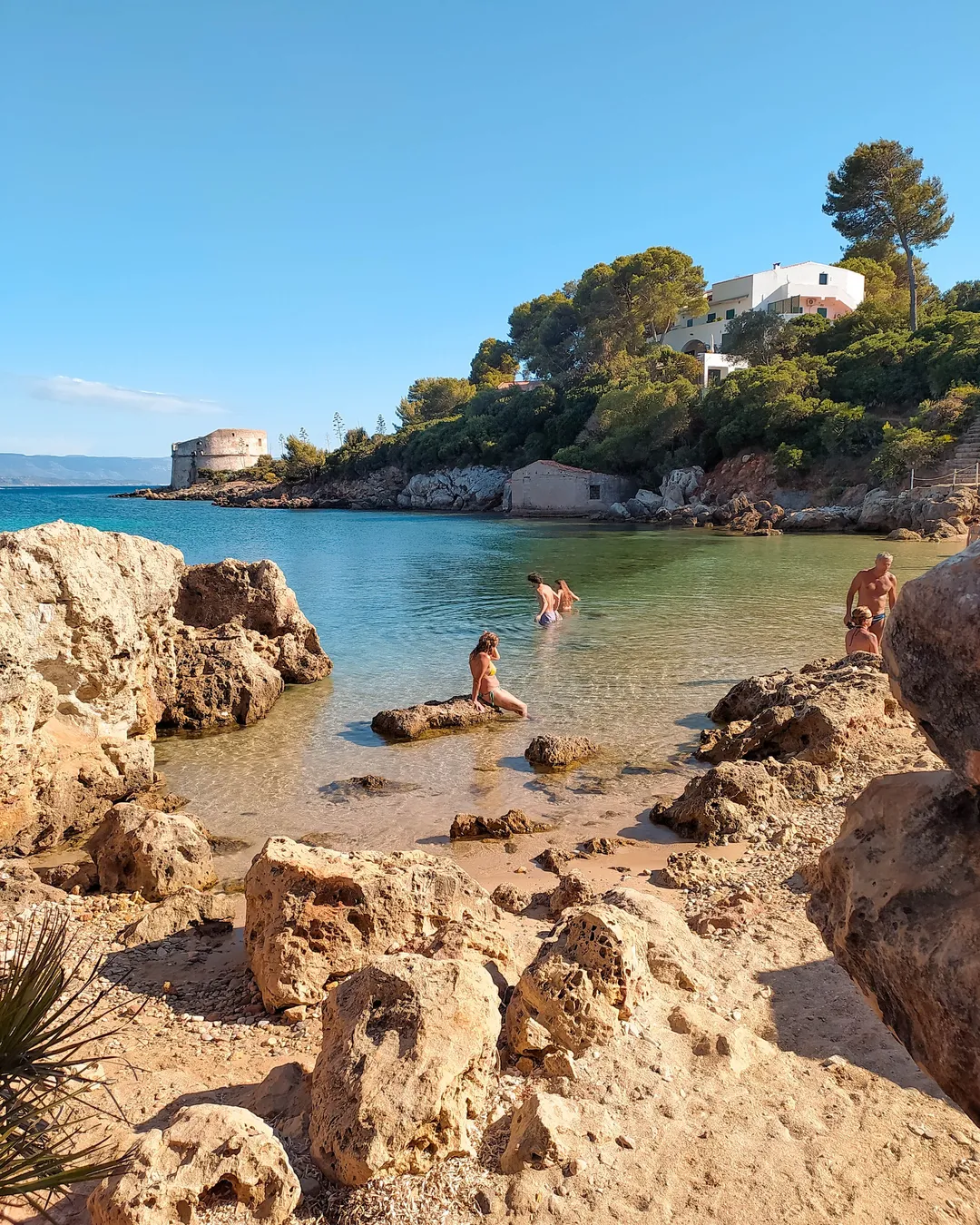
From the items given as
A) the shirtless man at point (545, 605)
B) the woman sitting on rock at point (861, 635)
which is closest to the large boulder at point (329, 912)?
the woman sitting on rock at point (861, 635)

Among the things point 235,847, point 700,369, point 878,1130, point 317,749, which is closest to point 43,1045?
point 878,1130

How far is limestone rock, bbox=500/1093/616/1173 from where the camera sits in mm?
2764

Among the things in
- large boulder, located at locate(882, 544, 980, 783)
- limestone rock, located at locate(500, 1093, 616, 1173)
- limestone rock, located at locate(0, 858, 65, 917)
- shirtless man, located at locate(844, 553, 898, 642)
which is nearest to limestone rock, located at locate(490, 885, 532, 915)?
limestone rock, located at locate(500, 1093, 616, 1173)

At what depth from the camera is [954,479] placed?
34.3m

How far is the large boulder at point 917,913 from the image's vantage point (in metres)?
1.76

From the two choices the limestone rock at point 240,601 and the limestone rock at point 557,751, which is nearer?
the limestone rock at point 557,751

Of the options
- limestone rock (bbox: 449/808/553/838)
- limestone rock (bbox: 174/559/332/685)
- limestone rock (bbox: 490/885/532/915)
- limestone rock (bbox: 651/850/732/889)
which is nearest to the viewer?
limestone rock (bbox: 490/885/532/915)

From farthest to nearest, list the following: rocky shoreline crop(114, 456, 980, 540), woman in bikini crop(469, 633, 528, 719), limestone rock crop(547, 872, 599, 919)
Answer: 1. rocky shoreline crop(114, 456, 980, 540)
2. woman in bikini crop(469, 633, 528, 719)
3. limestone rock crop(547, 872, 599, 919)

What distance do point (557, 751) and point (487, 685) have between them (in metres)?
2.02

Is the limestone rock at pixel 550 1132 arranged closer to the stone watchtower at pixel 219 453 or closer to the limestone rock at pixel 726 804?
the limestone rock at pixel 726 804

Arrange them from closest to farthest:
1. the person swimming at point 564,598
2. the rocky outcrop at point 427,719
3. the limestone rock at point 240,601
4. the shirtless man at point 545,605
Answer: the rocky outcrop at point 427,719
the limestone rock at point 240,601
the shirtless man at point 545,605
the person swimming at point 564,598

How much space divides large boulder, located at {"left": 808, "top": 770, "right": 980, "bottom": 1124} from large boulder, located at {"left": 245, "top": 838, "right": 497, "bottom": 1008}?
7.77ft

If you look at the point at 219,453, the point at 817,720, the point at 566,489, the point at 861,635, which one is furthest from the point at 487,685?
the point at 219,453

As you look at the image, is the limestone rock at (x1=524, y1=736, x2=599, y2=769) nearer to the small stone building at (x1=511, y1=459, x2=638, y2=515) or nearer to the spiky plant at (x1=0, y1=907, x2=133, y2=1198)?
the spiky plant at (x1=0, y1=907, x2=133, y2=1198)
